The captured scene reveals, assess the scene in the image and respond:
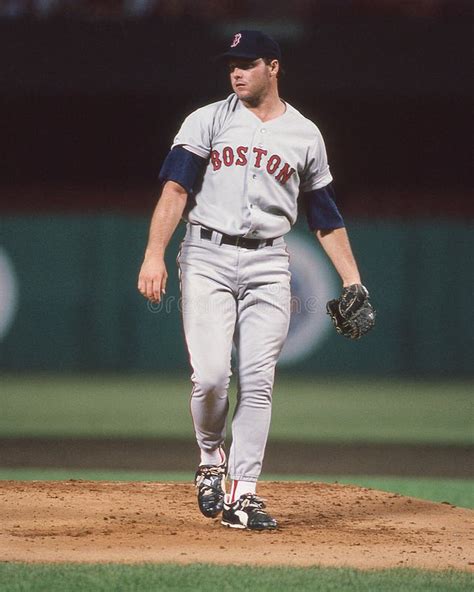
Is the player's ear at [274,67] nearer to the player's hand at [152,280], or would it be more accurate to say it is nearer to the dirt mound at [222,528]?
the player's hand at [152,280]

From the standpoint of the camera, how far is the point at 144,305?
13898 millimetres

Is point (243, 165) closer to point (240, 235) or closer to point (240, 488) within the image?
point (240, 235)

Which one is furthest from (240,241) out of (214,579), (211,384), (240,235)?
(214,579)

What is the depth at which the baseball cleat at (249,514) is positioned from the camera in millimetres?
5051

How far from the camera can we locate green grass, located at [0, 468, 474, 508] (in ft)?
22.6

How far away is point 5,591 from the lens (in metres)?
A: 3.94

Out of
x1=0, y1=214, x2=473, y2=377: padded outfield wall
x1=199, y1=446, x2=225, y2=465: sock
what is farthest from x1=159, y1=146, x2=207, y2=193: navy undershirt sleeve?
x1=0, y1=214, x2=473, y2=377: padded outfield wall

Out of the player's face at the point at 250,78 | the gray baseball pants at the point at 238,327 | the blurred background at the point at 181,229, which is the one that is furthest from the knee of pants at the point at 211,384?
the blurred background at the point at 181,229

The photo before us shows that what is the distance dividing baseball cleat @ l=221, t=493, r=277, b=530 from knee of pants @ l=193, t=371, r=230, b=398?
16.6 inches

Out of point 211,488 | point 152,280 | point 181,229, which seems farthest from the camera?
point 181,229

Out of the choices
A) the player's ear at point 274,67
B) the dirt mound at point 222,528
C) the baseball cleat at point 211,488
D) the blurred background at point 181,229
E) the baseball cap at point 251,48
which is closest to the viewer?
the dirt mound at point 222,528

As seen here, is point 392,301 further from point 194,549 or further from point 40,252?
Result: point 194,549

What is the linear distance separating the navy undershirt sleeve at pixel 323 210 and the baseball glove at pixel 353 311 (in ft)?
0.89

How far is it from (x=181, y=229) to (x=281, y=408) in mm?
2953
